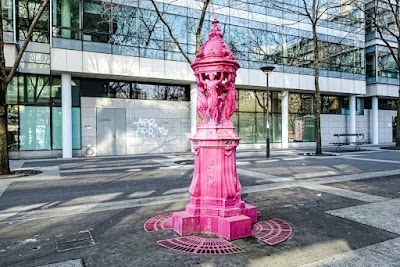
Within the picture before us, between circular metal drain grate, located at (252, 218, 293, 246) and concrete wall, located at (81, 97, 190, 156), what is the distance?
16.6 metres

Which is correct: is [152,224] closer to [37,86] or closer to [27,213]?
[27,213]

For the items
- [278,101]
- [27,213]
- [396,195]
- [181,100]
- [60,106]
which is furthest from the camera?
[278,101]

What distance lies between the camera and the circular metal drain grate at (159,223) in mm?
4703

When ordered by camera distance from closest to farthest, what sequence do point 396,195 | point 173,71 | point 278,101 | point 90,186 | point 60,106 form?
point 396,195 < point 90,186 < point 60,106 < point 173,71 < point 278,101

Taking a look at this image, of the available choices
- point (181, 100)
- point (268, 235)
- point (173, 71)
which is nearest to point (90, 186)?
point (268, 235)

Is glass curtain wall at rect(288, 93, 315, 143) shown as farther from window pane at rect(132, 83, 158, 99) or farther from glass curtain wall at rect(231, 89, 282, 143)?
window pane at rect(132, 83, 158, 99)

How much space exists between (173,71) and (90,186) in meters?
13.1

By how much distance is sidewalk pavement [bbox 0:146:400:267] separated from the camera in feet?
11.8

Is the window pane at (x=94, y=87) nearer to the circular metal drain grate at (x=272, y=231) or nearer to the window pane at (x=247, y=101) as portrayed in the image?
the window pane at (x=247, y=101)

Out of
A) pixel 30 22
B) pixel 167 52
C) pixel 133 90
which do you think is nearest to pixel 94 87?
pixel 133 90

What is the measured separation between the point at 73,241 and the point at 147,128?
17.3 metres

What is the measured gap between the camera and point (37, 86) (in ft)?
60.2

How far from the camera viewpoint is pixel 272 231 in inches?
178

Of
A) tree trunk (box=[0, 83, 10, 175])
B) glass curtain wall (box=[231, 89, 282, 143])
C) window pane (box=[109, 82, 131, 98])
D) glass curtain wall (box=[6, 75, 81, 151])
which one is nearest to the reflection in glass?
glass curtain wall (box=[6, 75, 81, 151])
